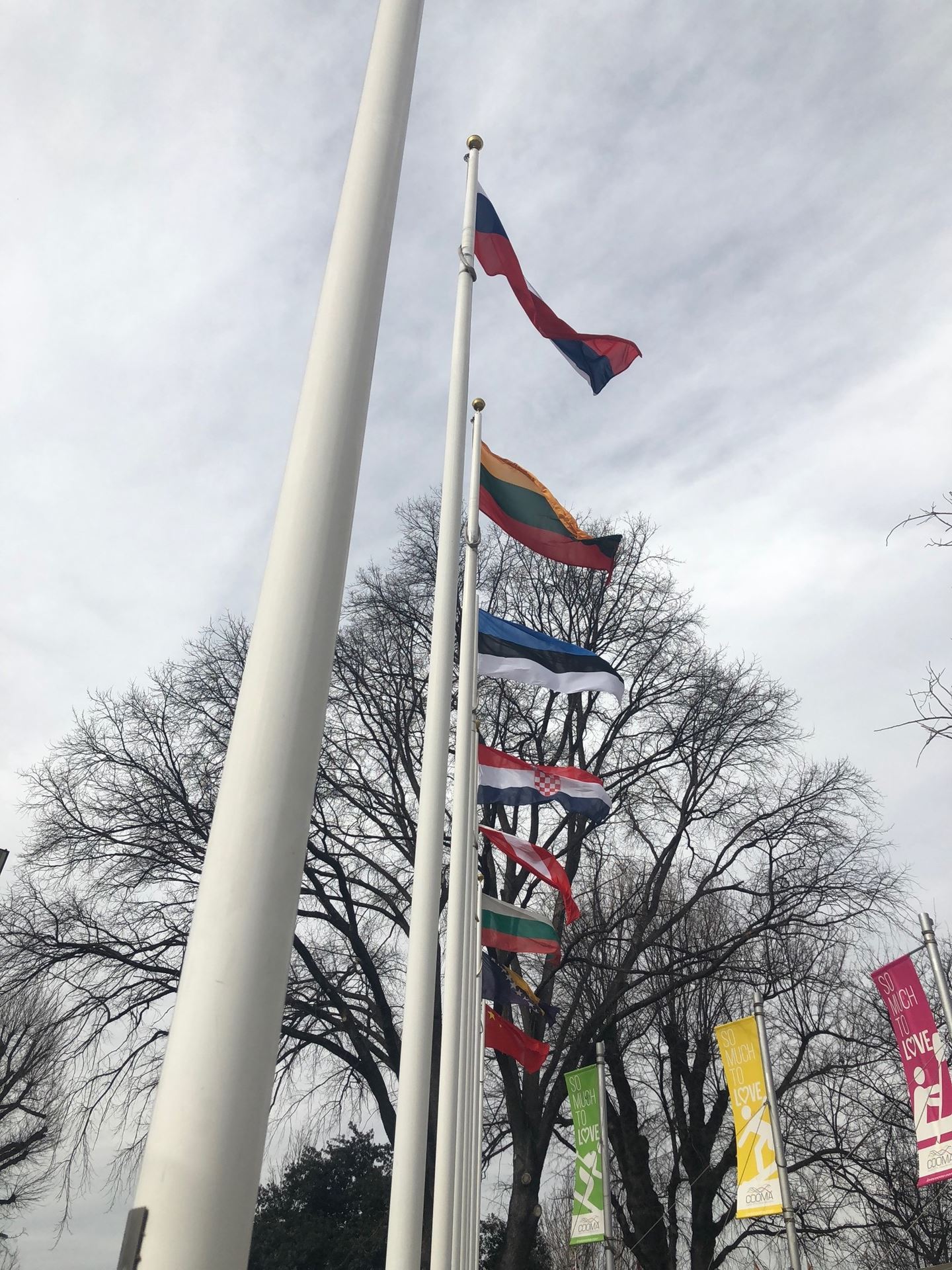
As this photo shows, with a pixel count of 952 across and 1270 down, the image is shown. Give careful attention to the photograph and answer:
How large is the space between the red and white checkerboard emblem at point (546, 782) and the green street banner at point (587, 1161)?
5.21m

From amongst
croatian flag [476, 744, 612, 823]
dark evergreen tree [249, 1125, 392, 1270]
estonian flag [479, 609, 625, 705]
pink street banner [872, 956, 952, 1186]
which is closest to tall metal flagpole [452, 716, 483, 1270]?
estonian flag [479, 609, 625, 705]

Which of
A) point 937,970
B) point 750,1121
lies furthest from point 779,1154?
point 937,970

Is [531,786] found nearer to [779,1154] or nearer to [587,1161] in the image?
[779,1154]

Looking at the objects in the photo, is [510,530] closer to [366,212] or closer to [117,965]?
[366,212]

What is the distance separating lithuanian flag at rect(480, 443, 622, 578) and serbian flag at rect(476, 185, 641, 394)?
135 cm

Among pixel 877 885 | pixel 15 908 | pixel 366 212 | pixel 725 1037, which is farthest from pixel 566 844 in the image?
→ pixel 366 212

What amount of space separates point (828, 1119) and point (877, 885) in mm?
6600

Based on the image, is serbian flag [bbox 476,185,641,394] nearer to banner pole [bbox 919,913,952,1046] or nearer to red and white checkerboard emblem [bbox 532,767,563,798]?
red and white checkerboard emblem [bbox 532,767,563,798]

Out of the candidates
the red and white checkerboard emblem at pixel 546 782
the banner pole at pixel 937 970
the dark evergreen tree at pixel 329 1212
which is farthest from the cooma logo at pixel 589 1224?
the dark evergreen tree at pixel 329 1212

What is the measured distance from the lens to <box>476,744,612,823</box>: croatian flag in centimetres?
1155

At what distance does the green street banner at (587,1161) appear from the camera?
44.5 feet

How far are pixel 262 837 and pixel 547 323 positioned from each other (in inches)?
387

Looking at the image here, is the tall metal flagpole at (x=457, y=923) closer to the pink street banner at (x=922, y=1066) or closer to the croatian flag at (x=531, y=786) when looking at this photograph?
the croatian flag at (x=531, y=786)

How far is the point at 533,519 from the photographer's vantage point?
11352 mm
